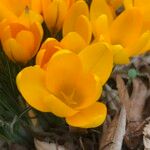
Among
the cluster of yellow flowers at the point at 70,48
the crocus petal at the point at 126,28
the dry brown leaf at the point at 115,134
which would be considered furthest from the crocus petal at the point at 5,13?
the dry brown leaf at the point at 115,134

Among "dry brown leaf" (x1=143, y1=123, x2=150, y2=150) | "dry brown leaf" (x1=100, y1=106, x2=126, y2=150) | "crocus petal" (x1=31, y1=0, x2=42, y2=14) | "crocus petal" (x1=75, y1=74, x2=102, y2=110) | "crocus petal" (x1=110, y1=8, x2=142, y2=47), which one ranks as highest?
"crocus petal" (x1=31, y1=0, x2=42, y2=14)

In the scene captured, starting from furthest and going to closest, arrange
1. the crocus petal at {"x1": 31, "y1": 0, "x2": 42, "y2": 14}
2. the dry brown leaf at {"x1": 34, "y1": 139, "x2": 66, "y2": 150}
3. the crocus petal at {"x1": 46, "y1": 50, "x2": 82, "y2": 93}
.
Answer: the dry brown leaf at {"x1": 34, "y1": 139, "x2": 66, "y2": 150} < the crocus petal at {"x1": 31, "y1": 0, "x2": 42, "y2": 14} < the crocus petal at {"x1": 46, "y1": 50, "x2": 82, "y2": 93}

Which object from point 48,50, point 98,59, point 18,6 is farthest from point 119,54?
point 18,6

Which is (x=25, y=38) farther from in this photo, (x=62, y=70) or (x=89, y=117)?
(x=89, y=117)

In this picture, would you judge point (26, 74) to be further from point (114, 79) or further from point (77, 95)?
point (114, 79)

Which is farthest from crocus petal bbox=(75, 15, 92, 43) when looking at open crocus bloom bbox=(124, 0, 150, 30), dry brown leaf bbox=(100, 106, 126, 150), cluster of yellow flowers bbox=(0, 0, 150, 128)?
dry brown leaf bbox=(100, 106, 126, 150)

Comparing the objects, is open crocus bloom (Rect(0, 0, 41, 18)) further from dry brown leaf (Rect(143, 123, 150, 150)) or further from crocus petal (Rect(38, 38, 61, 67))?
dry brown leaf (Rect(143, 123, 150, 150))

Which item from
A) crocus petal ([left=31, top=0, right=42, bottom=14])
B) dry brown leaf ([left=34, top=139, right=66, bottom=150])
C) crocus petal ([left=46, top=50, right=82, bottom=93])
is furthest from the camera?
dry brown leaf ([left=34, top=139, right=66, bottom=150])

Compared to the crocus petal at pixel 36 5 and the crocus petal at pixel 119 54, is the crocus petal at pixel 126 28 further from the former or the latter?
the crocus petal at pixel 36 5

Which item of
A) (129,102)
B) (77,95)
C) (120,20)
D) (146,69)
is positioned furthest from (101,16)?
(146,69)
